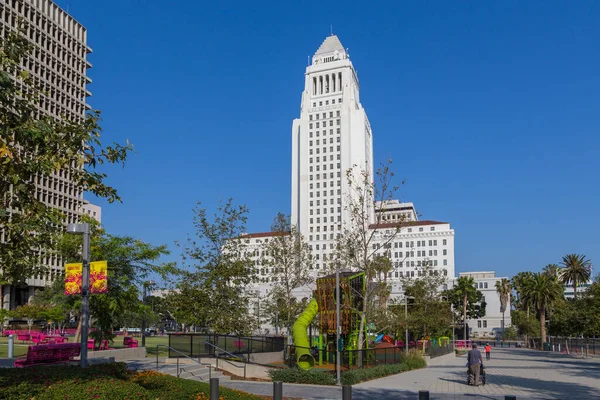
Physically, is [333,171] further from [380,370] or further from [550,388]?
[550,388]

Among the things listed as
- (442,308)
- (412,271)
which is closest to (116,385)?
(442,308)

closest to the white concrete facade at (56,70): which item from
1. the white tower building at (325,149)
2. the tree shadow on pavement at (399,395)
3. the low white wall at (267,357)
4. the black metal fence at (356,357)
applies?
the white tower building at (325,149)

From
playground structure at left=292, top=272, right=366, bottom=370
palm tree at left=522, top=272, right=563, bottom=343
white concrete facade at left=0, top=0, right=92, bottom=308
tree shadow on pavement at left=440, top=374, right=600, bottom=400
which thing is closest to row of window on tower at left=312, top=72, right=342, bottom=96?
white concrete facade at left=0, top=0, right=92, bottom=308

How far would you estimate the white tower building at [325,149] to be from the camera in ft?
493

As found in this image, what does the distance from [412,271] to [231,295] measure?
121 m

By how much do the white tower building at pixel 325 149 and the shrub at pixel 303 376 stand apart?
394 ft

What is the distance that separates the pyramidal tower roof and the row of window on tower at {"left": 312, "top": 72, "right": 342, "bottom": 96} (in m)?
11.1

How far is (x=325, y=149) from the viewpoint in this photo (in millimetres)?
153500

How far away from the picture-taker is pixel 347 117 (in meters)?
153

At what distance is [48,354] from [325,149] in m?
131

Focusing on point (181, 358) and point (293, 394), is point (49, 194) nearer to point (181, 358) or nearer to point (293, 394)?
point (181, 358)

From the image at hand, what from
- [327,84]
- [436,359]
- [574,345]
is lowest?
[574,345]

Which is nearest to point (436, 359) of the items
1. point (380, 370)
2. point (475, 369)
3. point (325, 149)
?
point (380, 370)

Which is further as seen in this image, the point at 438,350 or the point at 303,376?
the point at 438,350
